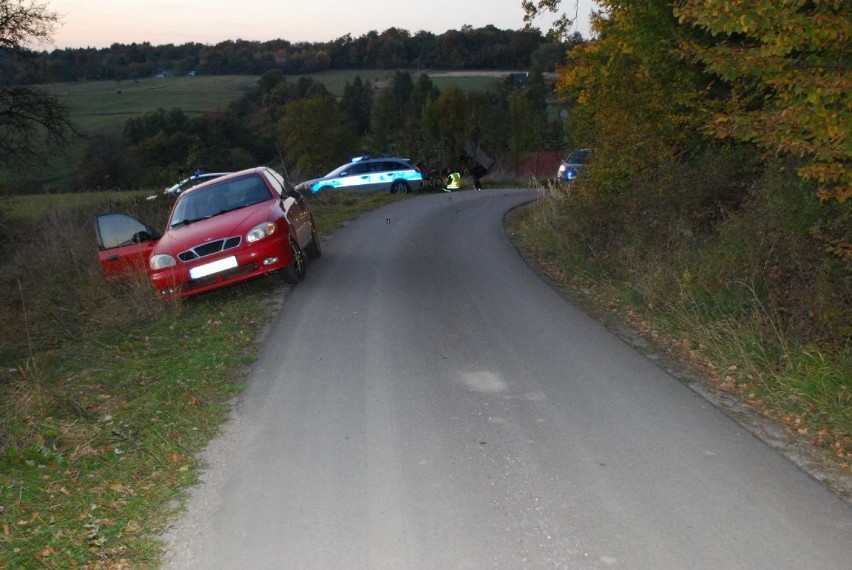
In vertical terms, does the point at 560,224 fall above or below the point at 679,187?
below

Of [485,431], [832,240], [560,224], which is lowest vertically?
[560,224]

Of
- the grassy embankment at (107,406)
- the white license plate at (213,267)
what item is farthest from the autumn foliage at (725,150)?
the white license plate at (213,267)

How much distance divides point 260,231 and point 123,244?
290cm

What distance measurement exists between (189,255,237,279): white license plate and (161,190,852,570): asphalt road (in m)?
1.86

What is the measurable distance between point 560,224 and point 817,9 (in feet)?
30.0

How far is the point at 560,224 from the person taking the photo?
591 inches

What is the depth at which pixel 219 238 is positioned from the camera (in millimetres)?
10859

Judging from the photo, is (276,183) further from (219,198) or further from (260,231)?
(260,231)

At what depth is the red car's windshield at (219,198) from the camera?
12086 mm

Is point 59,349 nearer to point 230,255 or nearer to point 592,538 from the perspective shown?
point 230,255

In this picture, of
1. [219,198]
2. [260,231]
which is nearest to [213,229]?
[260,231]

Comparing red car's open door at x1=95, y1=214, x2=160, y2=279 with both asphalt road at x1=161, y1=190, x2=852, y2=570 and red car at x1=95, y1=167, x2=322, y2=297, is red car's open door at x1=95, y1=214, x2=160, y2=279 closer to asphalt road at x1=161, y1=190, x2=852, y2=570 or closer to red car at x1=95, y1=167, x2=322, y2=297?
red car at x1=95, y1=167, x2=322, y2=297

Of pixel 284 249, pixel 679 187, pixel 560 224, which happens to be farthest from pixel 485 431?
pixel 560 224

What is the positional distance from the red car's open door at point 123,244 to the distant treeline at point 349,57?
247 feet
